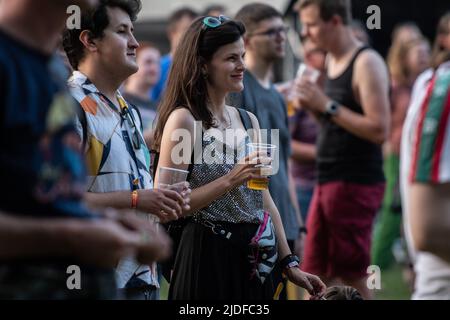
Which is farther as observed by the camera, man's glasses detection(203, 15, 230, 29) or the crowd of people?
man's glasses detection(203, 15, 230, 29)

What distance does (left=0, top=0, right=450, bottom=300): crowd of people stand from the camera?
88.6 inches

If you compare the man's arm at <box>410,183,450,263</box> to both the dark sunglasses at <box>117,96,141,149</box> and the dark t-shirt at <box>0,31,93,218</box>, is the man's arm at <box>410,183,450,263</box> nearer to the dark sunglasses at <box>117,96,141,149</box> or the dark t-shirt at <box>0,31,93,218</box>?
the dark t-shirt at <box>0,31,93,218</box>

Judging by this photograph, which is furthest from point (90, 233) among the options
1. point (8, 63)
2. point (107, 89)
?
point (107, 89)

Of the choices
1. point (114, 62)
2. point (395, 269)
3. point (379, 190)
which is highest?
point (114, 62)

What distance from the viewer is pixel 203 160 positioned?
3.93 m

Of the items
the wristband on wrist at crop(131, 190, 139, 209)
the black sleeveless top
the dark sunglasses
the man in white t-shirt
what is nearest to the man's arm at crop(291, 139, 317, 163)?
the black sleeveless top

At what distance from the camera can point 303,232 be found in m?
5.79

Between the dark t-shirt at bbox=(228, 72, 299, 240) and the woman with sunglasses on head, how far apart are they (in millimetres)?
1033

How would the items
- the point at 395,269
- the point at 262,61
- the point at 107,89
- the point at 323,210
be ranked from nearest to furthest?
the point at 107,89, the point at 262,61, the point at 323,210, the point at 395,269

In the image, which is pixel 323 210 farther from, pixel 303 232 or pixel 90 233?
pixel 90 233

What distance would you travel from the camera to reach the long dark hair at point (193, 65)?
13.3 ft

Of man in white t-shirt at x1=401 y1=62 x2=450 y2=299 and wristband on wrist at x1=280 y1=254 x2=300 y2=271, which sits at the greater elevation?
man in white t-shirt at x1=401 y1=62 x2=450 y2=299

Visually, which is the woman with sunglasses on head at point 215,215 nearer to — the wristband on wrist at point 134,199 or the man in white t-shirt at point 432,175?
the wristband on wrist at point 134,199
